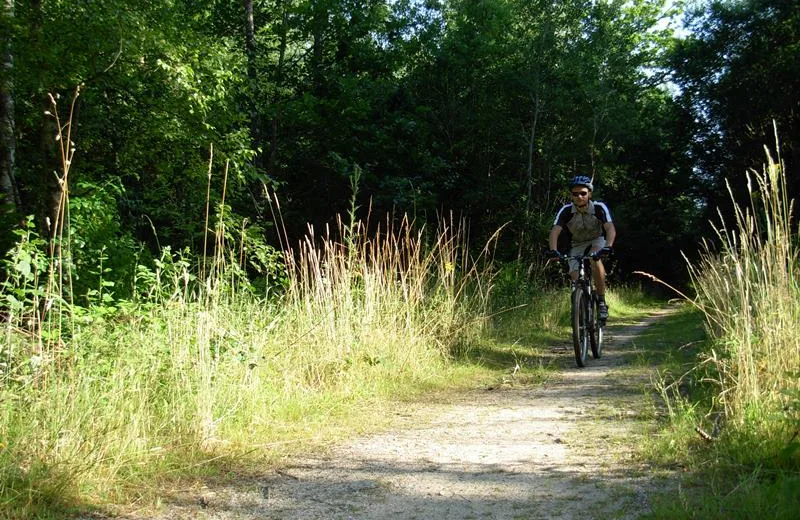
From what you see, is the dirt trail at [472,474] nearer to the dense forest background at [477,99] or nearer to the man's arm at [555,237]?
the man's arm at [555,237]

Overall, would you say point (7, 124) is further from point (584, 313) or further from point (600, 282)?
Result: point (600, 282)

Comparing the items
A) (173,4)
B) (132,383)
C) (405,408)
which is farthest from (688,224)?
(132,383)

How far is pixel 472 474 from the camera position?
12.3 feet

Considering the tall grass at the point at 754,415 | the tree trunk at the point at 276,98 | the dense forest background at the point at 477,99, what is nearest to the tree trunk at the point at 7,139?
the dense forest background at the point at 477,99

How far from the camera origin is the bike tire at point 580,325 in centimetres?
784

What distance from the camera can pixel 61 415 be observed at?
11.4ft

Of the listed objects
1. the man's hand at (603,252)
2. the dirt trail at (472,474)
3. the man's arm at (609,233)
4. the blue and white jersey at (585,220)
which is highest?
the blue and white jersey at (585,220)

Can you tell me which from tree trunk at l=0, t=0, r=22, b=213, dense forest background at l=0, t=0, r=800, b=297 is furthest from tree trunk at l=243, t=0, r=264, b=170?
tree trunk at l=0, t=0, r=22, b=213

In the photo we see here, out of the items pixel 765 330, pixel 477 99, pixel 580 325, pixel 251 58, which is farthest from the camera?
pixel 477 99

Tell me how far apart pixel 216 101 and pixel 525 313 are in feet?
21.8

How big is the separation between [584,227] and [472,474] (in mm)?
5219

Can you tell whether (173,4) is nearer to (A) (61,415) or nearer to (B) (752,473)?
(A) (61,415)

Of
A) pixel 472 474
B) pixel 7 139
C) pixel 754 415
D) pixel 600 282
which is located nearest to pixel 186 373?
pixel 472 474

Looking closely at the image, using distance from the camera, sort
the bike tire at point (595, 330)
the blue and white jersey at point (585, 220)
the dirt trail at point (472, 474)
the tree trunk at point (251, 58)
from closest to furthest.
Result: the dirt trail at point (472, 474) < the blue and white jersey at point (585, 220) < the bike tire at point (595, 330) < the tree trunk at point (251, 58)
